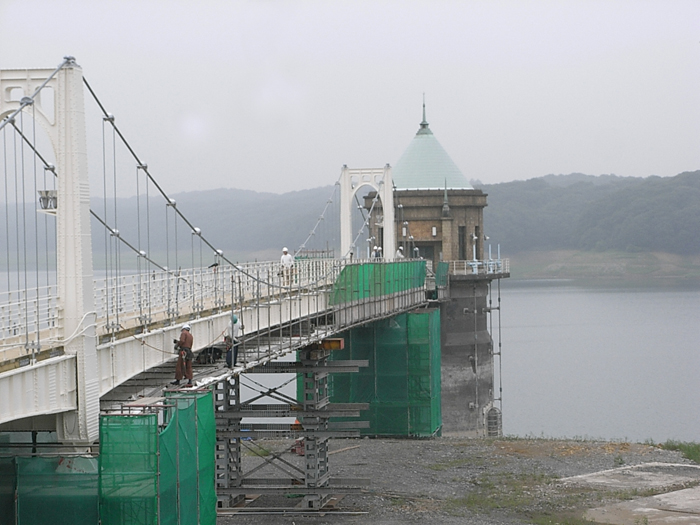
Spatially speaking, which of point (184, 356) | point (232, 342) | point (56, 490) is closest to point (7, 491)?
point (56, 490)

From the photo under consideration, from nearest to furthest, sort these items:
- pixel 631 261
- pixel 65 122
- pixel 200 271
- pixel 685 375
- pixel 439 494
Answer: pixel 65 122 < pixel 200 271 < pixel 439 494 < pixel 685 375 < pixel 631 261

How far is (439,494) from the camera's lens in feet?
87.9

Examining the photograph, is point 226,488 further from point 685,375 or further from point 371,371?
point 685,375

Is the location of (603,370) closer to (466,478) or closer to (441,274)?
(441,274)

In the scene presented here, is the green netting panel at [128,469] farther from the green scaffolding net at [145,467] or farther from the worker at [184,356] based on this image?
the worker at [184,356]

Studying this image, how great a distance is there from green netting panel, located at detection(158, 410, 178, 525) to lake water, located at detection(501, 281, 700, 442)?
29.0m

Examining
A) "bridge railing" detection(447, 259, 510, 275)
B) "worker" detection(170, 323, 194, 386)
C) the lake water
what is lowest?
the lake water

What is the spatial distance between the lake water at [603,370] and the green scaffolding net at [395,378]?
4909 millimetres

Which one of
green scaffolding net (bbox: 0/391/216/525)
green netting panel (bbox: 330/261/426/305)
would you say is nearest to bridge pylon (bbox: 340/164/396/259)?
green netting panel (bbox: 330/261/426/305)

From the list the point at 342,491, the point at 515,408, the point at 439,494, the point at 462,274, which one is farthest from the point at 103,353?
the point at 515,408

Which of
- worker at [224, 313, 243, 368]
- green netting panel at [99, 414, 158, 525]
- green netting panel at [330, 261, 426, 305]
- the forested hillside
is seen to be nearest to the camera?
green netting panel at [99, 414, 158, 525]

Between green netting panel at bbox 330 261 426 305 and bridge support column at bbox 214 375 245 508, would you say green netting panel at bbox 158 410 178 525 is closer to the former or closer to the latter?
bridge support column at bbox 214 375 245 508

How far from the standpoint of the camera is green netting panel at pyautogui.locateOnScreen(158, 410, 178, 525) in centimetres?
1471

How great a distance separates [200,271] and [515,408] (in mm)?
45786
